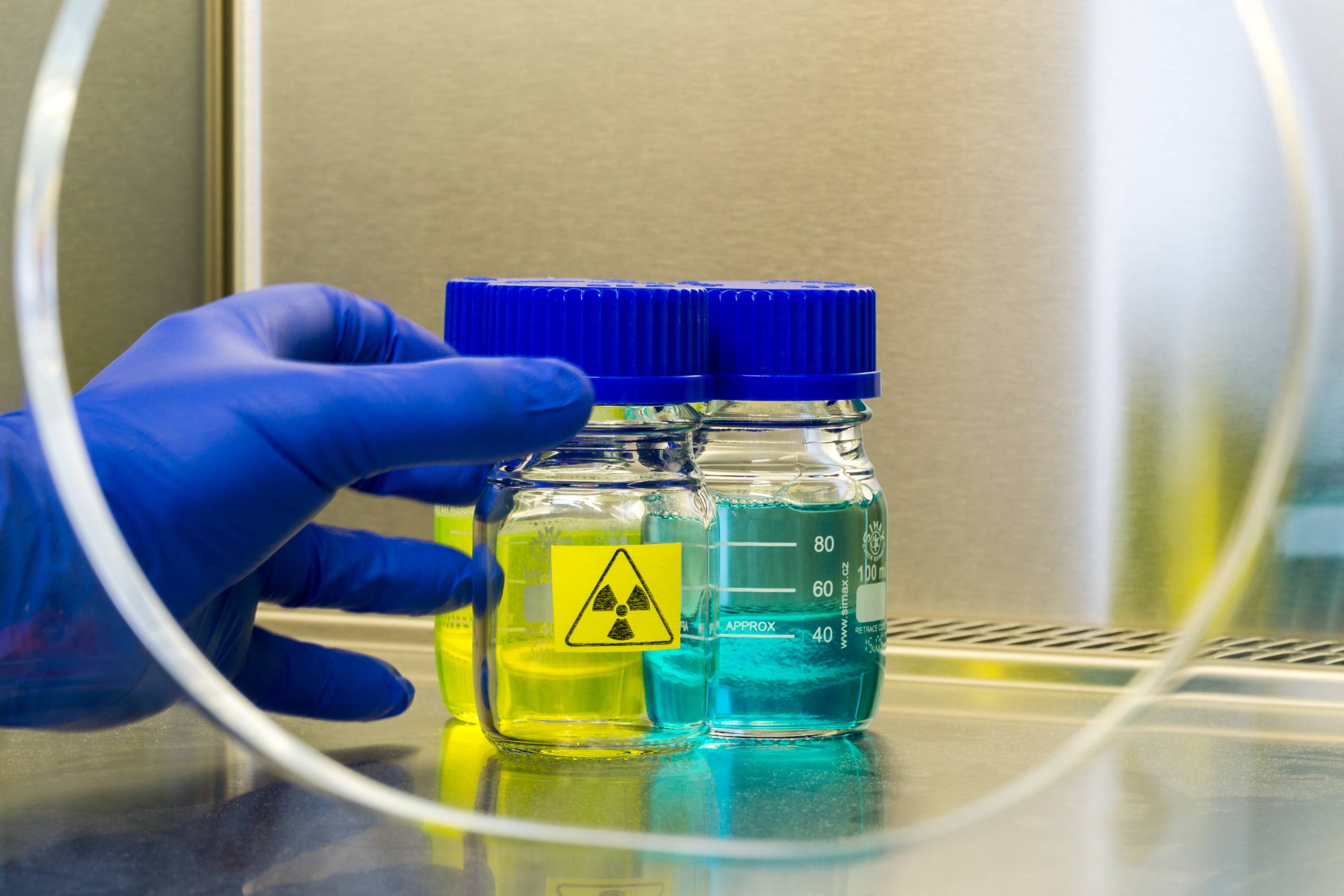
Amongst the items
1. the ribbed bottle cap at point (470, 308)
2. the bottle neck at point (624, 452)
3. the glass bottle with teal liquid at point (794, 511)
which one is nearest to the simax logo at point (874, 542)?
the glass bottle with teal liquid at point (794, 511)

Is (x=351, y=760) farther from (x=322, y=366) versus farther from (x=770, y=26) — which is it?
(x=770, y=26)

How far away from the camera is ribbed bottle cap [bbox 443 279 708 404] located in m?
0.62

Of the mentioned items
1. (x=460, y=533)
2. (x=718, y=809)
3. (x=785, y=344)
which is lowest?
(x=718, y=809)

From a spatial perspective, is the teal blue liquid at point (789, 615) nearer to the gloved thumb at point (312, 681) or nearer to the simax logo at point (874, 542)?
the simax logo at point (874, 542)

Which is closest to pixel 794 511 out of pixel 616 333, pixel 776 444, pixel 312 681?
pixel 776 444

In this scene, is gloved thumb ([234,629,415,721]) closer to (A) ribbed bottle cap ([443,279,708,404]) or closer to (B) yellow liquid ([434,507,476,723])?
(B) yellow liquid ([434,507,476,723])

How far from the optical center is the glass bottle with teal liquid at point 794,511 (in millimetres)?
681

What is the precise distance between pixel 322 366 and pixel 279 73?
550 millimetres

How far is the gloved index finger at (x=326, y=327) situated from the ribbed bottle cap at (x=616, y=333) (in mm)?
99

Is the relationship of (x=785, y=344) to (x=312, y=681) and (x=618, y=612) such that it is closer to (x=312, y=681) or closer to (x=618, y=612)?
(x=618, y=612)

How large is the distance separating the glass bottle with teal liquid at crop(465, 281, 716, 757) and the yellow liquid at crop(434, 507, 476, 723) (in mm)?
77

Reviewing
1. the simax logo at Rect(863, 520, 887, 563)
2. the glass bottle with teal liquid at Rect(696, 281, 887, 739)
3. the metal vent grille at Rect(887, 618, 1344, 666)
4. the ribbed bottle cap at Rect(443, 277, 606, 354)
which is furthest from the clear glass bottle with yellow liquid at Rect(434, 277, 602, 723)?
the metal vent grille at Rect(887, 618, 1344, 666)

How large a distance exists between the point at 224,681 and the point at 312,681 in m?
0.22

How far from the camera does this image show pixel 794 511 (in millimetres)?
714
